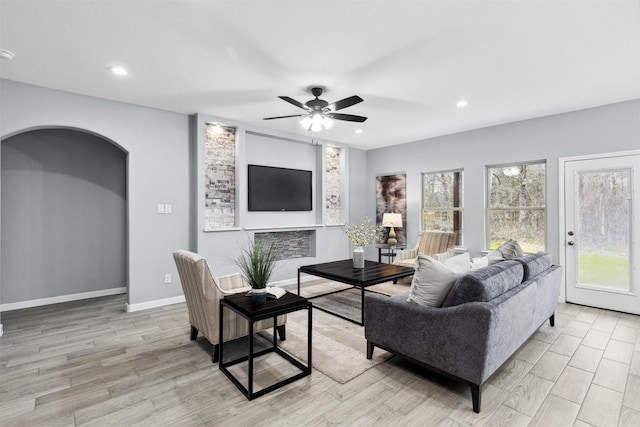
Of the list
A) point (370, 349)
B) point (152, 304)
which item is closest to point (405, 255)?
point (370, 349)

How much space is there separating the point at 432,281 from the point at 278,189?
12.2 feet

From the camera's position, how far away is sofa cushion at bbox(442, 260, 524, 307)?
2.11 meters

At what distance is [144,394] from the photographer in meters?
2.24

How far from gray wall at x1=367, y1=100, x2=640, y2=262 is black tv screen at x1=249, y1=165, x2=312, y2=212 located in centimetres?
202

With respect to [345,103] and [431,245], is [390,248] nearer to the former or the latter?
[431,245]

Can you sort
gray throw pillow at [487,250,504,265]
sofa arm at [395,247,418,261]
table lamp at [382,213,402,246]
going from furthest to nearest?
table lamp at [382,213,402,246]
sofa arm at [395,247,418,261]
gray throw pillow at [487,250,504,265]

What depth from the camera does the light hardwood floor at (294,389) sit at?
1979 millimetres

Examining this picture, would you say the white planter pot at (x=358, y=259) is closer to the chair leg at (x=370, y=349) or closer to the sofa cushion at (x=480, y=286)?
the chair leg at (x=370, y=349)

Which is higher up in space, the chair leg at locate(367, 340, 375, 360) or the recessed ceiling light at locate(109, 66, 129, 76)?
the recessed ceiling light at locate(109, 66, 129, 76)

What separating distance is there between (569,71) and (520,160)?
1.90 meters

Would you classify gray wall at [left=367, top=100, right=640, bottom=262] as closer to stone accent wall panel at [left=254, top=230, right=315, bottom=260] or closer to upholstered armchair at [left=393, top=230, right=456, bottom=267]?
upholstered armchair at [left=393, top=230, right=456, bottom=267]

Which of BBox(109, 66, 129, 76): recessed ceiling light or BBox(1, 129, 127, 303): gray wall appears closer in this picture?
BBox(109, 66, 129, 76): recessed ceiling light

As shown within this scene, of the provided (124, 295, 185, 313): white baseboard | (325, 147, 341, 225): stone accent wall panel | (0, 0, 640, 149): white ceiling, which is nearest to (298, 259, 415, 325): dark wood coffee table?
(124, 295, 185, 313): white baseboard

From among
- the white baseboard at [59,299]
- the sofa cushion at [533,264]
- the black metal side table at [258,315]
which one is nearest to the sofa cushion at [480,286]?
the sofa cushion at [533,264]
